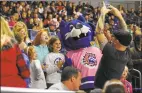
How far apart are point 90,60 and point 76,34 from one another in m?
0.40

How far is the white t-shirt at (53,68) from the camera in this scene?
496cm

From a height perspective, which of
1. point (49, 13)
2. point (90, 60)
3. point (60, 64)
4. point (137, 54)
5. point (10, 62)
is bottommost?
point (137, 54)

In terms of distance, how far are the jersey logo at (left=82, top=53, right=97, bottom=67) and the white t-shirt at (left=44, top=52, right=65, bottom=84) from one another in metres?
0.50

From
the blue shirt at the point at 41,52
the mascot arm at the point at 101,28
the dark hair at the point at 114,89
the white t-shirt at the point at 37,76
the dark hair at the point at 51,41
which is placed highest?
the mascot arm at the point at 101,28

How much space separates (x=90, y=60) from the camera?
4480 mm

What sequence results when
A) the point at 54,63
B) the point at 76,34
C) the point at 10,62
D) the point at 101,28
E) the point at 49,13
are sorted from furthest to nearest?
1. the point at 49,13
2. the point at 54,63
3. the point at 76,34
4. the point at 101,28
5. the point at 10,62

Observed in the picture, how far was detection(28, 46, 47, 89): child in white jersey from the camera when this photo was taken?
15.8ft

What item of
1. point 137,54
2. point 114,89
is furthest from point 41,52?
point 137,54

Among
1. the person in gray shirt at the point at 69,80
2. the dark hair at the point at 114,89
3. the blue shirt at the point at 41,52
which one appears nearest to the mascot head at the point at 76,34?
the blue shirt at the point at 41,52

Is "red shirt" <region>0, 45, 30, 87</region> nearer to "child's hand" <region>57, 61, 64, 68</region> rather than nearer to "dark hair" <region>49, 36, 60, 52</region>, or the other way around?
"child's hand" <region>57, 61, 64, 68</region>

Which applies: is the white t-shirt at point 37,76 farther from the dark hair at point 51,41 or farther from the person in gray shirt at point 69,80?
the person in gray shirt at point 69,80

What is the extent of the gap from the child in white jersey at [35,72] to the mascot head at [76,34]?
399mm

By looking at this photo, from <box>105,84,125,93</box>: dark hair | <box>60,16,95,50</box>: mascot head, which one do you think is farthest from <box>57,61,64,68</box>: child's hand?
<box>105,84,125,93</box>: dark hair

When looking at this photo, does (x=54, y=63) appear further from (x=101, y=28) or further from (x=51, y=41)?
(x=101, y=28)
